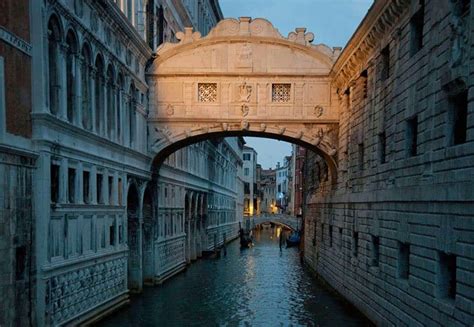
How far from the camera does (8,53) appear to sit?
28.9ft

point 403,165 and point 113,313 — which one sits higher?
point 403,165

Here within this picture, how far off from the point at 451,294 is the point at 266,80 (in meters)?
10.7

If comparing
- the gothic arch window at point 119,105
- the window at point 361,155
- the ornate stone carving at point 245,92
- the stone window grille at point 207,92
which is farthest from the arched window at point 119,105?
the window at point 361,155

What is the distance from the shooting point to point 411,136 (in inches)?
419

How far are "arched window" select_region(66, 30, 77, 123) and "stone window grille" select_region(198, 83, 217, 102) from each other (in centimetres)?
659

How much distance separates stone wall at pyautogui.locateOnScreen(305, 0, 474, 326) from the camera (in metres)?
7.96

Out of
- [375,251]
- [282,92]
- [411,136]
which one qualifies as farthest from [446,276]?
[282,92]

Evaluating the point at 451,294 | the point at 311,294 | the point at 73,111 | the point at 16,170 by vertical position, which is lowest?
the point at 311,294

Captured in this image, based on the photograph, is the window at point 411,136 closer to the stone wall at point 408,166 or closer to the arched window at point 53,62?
the stone wall at point 408,166

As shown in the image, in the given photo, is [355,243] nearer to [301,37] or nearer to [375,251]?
[375,251]

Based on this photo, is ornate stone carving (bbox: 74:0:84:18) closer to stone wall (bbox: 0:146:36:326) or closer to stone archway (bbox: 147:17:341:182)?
stone wall (bbox: 0:146:36:326)

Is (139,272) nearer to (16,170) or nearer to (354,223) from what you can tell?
(354,223)

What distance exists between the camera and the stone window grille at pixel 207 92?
17.8 m

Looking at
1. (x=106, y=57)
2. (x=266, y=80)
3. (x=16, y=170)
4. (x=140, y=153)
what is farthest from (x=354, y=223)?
(x=16, y=170)
